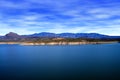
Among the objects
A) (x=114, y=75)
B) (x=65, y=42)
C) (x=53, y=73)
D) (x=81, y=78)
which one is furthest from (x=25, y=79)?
(x=65, y=42)

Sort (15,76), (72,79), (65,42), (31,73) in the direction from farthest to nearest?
(65,42)
(31,73)
(15,76)
(72,79)

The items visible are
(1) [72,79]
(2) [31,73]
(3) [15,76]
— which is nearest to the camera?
(1) [72,79]

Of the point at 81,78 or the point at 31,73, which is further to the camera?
the point at 31,73

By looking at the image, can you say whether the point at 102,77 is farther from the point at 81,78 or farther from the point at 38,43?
the point at 38,43

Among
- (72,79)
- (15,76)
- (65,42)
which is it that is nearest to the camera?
(72,79)

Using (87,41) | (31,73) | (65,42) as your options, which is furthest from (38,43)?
(31,73)

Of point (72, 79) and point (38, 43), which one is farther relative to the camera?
point (38, 43)

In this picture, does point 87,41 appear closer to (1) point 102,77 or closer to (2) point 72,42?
(2) point 72,42

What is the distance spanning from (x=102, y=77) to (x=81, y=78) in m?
2.48

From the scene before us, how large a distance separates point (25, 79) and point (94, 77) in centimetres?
810

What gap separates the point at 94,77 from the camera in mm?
27359

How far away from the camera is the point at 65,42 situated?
19150 cm

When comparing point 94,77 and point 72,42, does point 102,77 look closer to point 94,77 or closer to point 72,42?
point 94,77

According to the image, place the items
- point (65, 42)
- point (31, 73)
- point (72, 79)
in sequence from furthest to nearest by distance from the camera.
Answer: point (65, 42)
point (31, 73)
point (72, 79)
